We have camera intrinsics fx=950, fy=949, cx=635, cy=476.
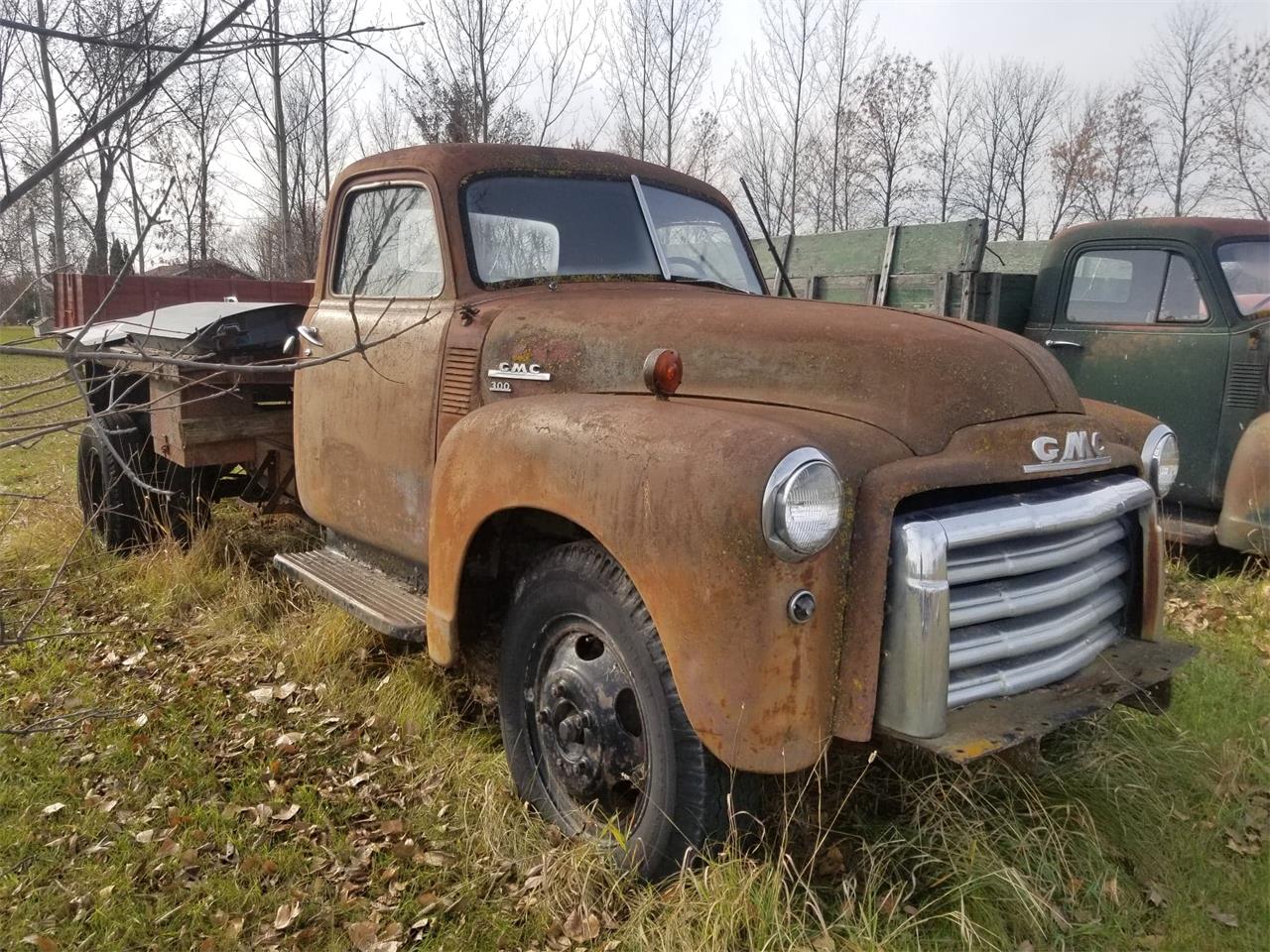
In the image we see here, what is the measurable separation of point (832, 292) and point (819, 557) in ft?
20.9

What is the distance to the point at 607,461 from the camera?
7.54ft

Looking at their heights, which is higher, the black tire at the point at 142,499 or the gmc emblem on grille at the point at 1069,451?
the gmc emblem on grille at the point at 1069,451

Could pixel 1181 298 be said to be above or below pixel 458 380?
above

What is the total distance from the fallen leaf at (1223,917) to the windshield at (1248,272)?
423 cm

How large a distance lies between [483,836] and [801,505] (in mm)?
1406

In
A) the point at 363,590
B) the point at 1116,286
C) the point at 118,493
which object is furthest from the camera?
the point at 1116,286

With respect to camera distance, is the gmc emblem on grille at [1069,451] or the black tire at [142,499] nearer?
the gmc emblem on grille at [1069,451]

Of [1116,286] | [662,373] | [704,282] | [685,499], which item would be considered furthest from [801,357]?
[1116,286]

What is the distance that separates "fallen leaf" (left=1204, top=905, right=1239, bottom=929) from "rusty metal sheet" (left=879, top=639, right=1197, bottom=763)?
0.55 metres

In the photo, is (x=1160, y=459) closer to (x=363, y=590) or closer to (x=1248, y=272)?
(x=363, y=590)

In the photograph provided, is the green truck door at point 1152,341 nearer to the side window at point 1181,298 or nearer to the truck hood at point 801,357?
the side window at point 1181,298

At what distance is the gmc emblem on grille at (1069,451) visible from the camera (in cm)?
239

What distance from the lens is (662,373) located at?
2428mm

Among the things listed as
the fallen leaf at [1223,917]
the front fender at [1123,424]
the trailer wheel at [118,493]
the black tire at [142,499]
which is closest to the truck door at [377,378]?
the black tire at [142,499]
